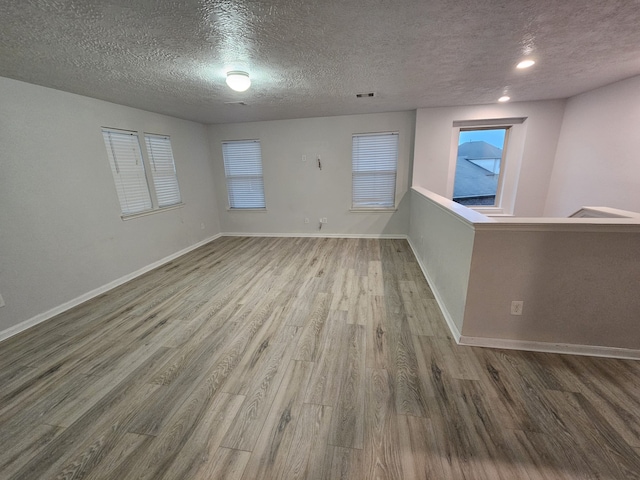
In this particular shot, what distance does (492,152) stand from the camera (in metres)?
4.47

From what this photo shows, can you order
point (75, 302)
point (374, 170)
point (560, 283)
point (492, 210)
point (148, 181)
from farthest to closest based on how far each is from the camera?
point (374, 170)
point (492, 210)
point (148, 181)
point (75, 302)
point (560, 283)

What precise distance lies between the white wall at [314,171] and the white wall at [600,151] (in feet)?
7.20

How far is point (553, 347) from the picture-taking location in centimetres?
194

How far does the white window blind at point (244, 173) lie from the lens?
16.9 feet

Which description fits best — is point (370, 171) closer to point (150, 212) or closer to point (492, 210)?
point (492, 210)

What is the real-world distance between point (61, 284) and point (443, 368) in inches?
152

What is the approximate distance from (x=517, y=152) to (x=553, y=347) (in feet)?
11.4

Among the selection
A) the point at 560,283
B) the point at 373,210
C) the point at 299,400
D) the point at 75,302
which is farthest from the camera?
the point at 373,210

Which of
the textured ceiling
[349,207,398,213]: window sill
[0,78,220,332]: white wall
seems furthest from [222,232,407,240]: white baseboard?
the textured ceiling

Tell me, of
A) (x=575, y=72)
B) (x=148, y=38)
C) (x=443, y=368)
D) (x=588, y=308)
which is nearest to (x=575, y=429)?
(x=443, y=368)

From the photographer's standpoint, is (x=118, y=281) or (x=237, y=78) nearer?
(x=237, y=78)

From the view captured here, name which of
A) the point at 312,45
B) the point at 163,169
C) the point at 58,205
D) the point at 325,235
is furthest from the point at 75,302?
the point at 325,235

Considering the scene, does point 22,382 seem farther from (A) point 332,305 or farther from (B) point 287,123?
(B) point 287,123

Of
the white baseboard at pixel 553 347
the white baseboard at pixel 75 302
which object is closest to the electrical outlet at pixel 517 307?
the white baseboard at pixel 553 347
